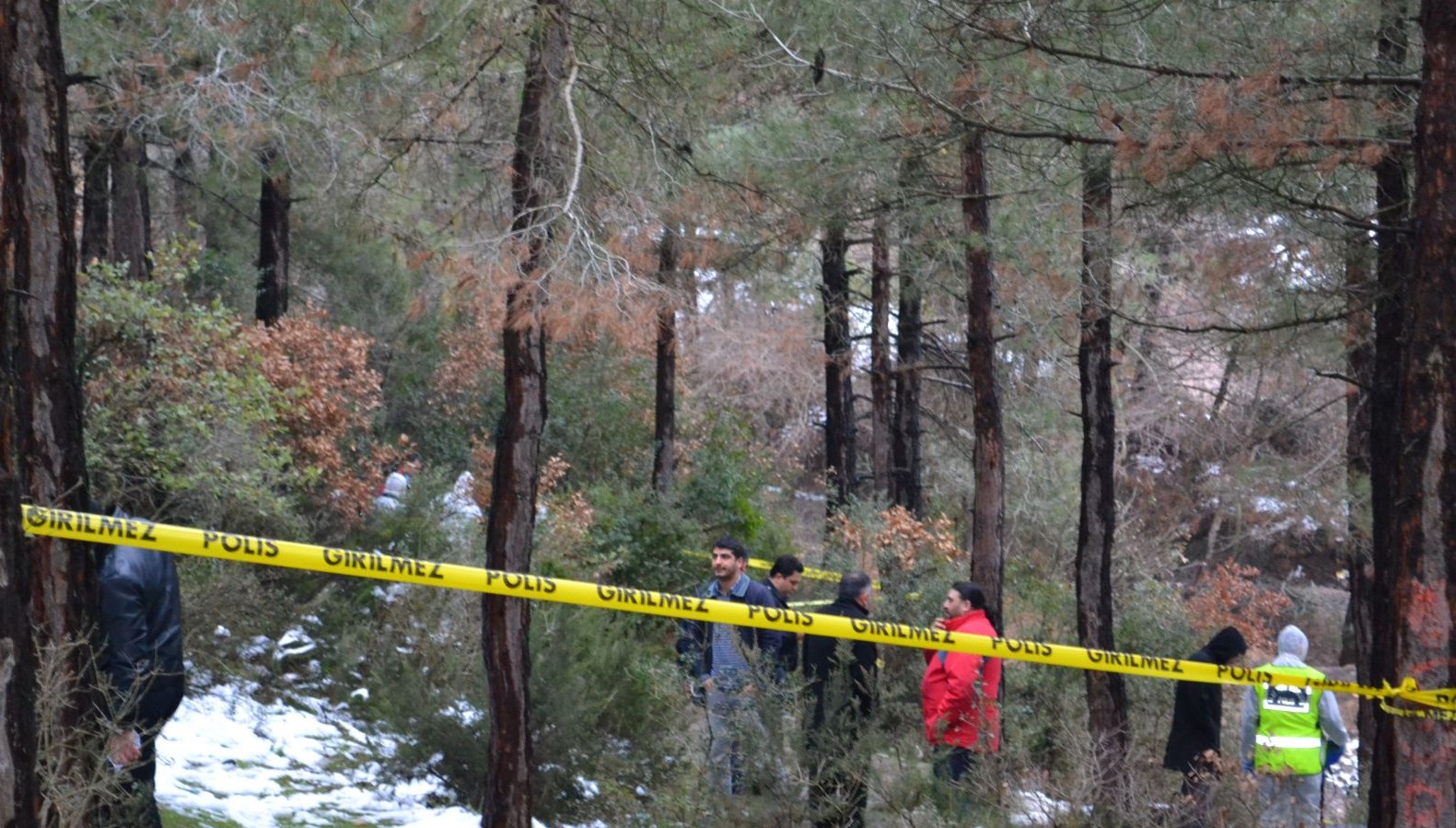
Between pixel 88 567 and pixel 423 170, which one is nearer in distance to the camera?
pixel 88 567

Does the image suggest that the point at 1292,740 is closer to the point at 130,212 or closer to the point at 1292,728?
the point at 1292,728

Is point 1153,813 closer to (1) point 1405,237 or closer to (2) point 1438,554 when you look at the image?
(2) point 1438,554

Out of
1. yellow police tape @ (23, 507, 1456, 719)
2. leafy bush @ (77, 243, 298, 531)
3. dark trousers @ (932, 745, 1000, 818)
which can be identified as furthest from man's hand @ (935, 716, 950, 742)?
leafy bush @ (77, 243, 298, 531)

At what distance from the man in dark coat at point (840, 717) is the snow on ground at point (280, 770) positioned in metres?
2.68

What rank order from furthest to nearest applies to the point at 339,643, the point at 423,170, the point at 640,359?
the point at 640,359
the point at 339,643
the point at 423,170

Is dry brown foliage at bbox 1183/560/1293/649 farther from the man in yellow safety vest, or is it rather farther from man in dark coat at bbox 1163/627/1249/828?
man in dark coat at bbox 1163/627/1249/828

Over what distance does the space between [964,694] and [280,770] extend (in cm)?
468

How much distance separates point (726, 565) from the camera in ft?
27.5

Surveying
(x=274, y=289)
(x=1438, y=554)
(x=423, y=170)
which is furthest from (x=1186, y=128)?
(x=274, y=289)

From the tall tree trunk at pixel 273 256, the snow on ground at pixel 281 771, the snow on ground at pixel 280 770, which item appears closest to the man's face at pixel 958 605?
the snow on ground at pixel 281 771

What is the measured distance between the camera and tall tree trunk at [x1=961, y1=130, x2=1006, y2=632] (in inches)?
502

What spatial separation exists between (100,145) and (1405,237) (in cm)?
1331

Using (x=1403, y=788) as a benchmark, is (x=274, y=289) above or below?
above

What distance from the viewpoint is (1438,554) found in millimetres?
5793
